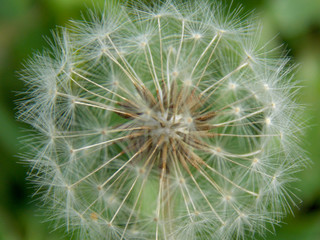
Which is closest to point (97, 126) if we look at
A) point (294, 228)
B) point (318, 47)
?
point (294, 228)

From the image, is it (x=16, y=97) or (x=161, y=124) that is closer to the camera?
(x=161, y=124)

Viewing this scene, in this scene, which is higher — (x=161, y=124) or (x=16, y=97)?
(x=16, y=97)

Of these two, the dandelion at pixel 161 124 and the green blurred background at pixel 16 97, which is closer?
the dandelion at pixel 161 124

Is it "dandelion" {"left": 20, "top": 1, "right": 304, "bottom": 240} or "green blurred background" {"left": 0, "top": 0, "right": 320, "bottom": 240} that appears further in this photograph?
"green blurred background" {"left": 0, "top": 0, "right": 320, "bottom": 240}
